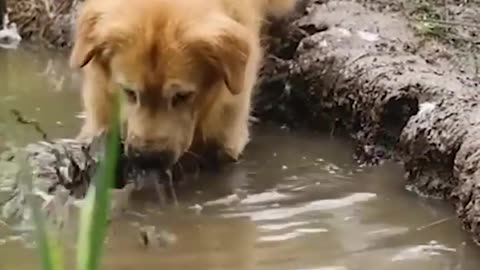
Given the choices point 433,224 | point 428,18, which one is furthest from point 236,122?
point 428,18

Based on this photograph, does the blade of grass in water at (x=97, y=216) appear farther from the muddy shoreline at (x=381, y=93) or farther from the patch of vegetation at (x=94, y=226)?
the muddy shoreline at (x=381, y=93)

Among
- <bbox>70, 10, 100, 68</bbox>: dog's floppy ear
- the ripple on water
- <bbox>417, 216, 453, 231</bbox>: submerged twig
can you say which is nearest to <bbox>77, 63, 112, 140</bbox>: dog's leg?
<bbox>70, 10, 100, 68</bbox>: dog's floppy ear

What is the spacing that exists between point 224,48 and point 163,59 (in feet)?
0.96

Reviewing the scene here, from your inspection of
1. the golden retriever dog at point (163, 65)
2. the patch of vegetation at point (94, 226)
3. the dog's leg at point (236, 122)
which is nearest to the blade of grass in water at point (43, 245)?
the patch of vegetation at point (94, 226)

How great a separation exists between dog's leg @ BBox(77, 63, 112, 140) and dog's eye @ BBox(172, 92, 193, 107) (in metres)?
0.31

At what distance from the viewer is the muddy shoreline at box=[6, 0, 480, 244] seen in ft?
12.8

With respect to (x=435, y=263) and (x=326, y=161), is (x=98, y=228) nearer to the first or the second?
(x=435, y=263)

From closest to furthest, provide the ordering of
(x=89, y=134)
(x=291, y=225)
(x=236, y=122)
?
(x=291, y=225)
(x=89, y=134)
(x=236, y=122)

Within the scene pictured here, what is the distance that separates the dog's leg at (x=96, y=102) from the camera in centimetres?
421

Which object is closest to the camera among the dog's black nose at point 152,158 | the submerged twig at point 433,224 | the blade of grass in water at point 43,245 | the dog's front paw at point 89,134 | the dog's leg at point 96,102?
the blade of grass in water at point 43,245

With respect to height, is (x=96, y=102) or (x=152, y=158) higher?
(x=96, y=102)

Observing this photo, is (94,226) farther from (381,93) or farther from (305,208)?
(381,93)

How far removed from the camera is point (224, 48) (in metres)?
4.10

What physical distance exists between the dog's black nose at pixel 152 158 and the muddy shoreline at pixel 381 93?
97 cm
